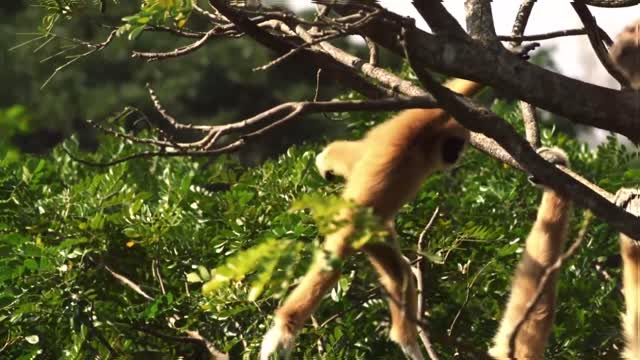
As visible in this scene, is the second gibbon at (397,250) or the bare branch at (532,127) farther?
the bare branch at (532,127)

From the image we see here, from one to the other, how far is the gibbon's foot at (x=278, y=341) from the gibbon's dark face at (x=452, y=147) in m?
1.11

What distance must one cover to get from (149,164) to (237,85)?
66.9 feet

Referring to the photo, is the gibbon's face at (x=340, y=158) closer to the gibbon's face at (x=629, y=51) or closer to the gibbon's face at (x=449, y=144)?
the gibbon's face at (x=449, y=144)

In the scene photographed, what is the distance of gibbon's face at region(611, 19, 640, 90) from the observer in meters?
6.48

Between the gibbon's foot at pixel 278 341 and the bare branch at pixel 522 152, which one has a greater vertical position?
the bare branch at pixel 522 152

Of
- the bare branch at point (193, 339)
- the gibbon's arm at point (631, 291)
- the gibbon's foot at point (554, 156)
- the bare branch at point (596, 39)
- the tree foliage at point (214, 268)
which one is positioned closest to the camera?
the bare branch at point (596, 39)

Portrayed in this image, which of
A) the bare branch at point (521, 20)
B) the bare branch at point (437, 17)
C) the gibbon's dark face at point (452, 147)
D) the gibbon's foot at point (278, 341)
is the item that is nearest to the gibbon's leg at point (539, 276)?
the gibbon's dark face at point (452, 147)

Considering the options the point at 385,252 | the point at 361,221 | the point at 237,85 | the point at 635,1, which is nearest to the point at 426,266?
the point at 385,252

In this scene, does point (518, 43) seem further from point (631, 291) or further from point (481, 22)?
point (481, 22)

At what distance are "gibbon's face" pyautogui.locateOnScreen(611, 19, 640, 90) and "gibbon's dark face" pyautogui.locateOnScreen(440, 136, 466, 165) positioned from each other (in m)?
1.47

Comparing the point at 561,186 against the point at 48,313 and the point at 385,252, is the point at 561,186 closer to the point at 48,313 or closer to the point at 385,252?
the point at 385,252

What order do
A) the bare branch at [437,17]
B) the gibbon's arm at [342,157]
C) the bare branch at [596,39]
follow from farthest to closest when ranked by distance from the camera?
the gibbon's arm at [342,157] → the bare branch at [596,39] → the bare branch at [437,17]

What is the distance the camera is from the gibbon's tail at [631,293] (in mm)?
5242

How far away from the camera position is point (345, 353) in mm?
6109
